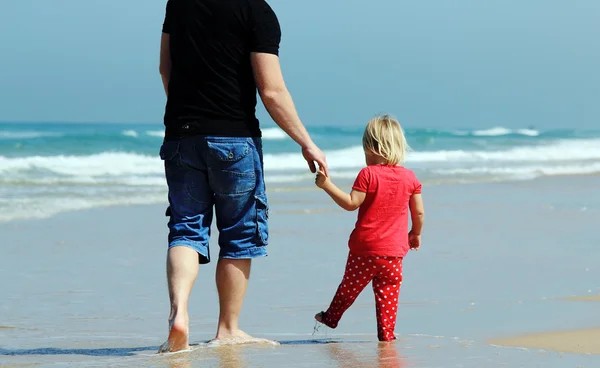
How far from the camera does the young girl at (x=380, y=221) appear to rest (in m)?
3.99

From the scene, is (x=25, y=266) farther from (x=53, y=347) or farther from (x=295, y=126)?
(x=295, y=126)

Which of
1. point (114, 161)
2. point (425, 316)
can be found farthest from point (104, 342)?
point (114, 161)

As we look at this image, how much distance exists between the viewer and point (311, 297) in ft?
16.7

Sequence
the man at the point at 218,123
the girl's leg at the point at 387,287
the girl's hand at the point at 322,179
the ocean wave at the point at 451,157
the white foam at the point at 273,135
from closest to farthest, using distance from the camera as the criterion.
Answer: the man at the point at 218,123 → the girl's hand at the point at 322,179 → the girl's leg at the point at 387,287 → the ocean wave at the point at 451,157 → the white foam at the point at 273,135

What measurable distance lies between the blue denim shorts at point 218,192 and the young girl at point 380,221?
21.6 inches

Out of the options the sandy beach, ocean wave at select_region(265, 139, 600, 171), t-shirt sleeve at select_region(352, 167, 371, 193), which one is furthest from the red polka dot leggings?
ocean wave at select_region(265, 139, 600, 171)

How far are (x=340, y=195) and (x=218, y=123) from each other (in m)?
0.64

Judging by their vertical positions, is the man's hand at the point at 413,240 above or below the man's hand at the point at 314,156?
below

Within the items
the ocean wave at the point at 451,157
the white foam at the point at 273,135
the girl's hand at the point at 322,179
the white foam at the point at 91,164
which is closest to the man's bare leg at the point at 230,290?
the girl's hand at the point at 322,179

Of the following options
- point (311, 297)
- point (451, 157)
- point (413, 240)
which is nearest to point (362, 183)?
point (413, 240)

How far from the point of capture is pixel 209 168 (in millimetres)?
3521

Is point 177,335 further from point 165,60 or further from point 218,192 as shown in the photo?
point 165,60

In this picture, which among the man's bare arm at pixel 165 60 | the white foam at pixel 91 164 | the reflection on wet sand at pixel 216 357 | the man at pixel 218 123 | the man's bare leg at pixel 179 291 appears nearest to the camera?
the reflection on wet sand at pixel 216 357

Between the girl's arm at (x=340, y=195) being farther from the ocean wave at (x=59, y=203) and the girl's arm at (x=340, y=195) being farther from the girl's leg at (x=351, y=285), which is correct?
the ocean wave at (x=59, y=203)
